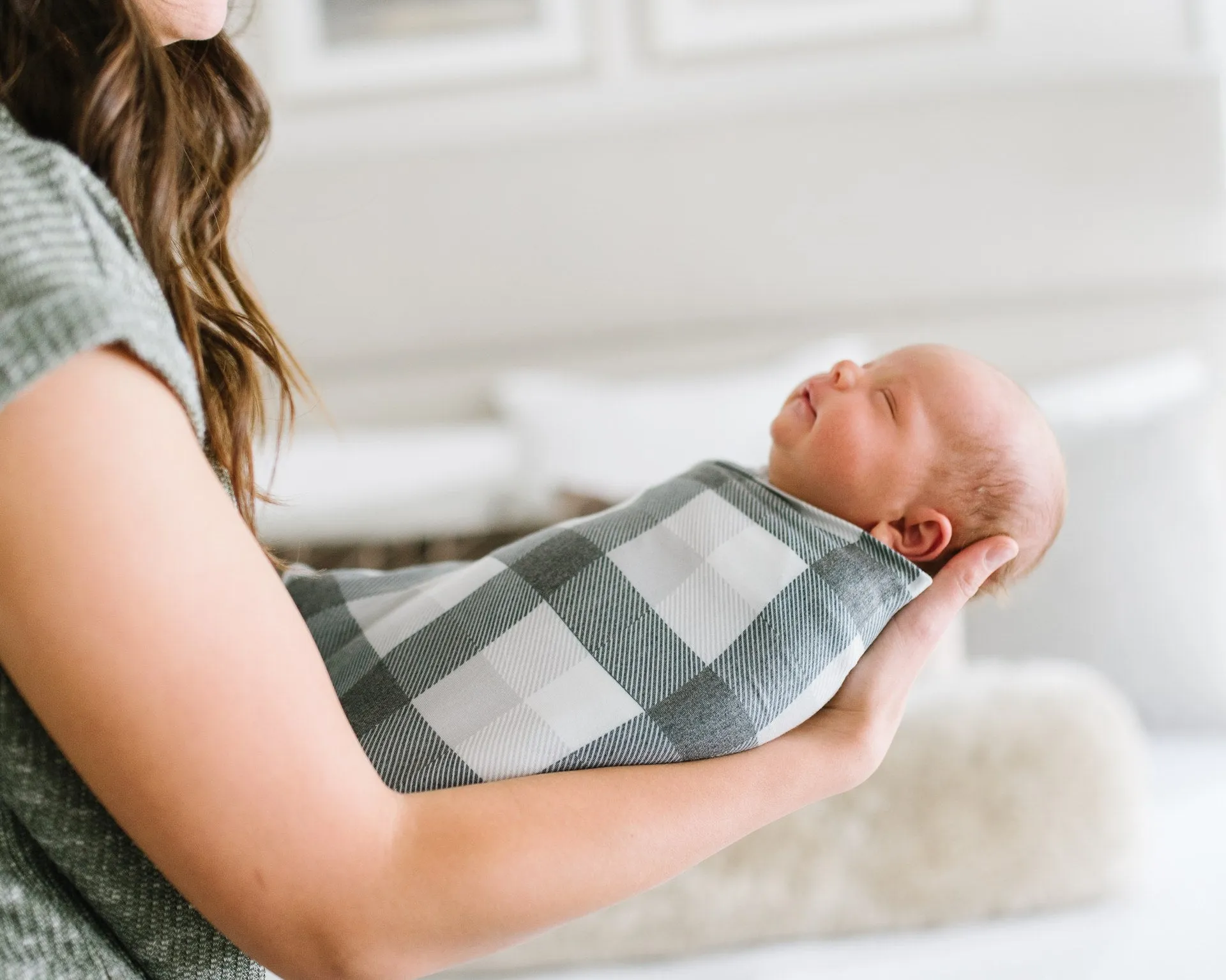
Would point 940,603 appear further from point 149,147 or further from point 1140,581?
point 1140,581

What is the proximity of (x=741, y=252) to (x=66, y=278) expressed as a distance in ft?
5.97

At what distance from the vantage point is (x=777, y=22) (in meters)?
2.17

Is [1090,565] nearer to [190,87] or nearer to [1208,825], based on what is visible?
[1208,825]

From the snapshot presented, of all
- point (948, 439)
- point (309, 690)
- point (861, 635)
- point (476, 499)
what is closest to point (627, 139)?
point (476, 499)

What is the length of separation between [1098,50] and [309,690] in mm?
2135

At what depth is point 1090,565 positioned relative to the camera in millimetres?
1858

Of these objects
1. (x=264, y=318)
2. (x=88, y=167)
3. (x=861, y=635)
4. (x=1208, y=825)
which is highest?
(x=88, y=167)

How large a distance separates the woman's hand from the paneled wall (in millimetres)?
1433

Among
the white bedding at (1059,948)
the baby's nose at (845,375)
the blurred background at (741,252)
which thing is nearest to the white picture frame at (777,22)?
the blurred background at (741,252)

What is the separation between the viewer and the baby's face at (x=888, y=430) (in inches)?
36.6

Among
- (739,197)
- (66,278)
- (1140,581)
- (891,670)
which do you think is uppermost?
(66,278)

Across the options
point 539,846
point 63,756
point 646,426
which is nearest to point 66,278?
point 63,756

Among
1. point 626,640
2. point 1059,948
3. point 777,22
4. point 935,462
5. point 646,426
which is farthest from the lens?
point 777,22

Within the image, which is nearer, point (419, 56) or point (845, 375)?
point (845, 375)
